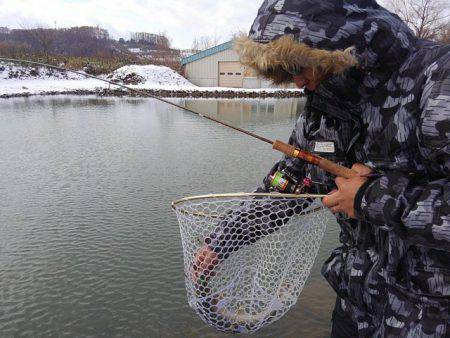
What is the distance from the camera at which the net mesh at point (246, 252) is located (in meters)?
1.99

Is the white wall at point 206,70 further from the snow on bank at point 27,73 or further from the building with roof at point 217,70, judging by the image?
the snow on bank at point 27,73

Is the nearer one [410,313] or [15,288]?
[410,313]

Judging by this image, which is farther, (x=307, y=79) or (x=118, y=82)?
(x=118, y=82)

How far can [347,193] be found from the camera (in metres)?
1.43

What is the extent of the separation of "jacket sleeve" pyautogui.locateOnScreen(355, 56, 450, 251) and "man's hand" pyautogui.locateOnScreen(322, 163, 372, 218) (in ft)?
0.21

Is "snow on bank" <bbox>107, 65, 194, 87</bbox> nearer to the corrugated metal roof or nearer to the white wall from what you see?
the white wall

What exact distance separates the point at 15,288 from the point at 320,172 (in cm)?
316

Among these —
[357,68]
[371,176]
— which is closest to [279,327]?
[371,176]

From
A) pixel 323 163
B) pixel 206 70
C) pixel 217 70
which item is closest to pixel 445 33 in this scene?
pixel 217 70

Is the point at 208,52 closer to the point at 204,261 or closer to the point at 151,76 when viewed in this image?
the point at 151,76

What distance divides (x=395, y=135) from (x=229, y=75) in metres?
34.7

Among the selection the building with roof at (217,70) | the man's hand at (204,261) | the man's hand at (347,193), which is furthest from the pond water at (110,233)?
the building with roof at (217,70)

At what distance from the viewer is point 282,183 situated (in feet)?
6.52

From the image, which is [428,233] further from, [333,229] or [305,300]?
[333,229]
